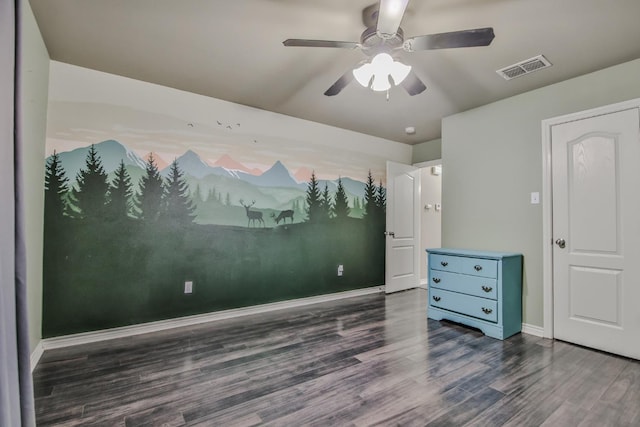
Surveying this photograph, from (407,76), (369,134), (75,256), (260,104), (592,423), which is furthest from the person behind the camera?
(369,134)

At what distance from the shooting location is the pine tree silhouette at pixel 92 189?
2.72 m

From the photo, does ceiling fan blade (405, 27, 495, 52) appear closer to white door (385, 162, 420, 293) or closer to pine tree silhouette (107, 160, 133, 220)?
pine tree silhouette (107, 160, 133, 220)

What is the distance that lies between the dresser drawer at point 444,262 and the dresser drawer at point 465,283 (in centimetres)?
5

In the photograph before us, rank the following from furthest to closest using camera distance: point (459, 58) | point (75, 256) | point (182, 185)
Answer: point (182, 185) → point (75, 256) → point (459, 58)

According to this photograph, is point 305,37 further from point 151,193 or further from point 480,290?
point 480,290

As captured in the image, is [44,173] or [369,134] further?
[369,134]

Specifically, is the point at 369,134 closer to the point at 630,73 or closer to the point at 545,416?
the point at 630,73

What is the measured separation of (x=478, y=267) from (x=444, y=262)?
395 mm

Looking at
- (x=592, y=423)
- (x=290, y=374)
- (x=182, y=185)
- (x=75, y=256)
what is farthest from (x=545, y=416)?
(x=75, y=256)

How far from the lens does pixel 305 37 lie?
2.25 meters

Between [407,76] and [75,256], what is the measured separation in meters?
3.10

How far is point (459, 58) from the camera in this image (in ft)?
8.12

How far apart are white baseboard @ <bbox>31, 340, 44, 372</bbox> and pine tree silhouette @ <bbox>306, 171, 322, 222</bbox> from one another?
2.82 metres

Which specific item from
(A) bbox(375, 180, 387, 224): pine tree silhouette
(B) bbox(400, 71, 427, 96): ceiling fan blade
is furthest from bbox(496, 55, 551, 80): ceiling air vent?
(A) bbox(375, 180, 387, 224): pine tree silhouette
